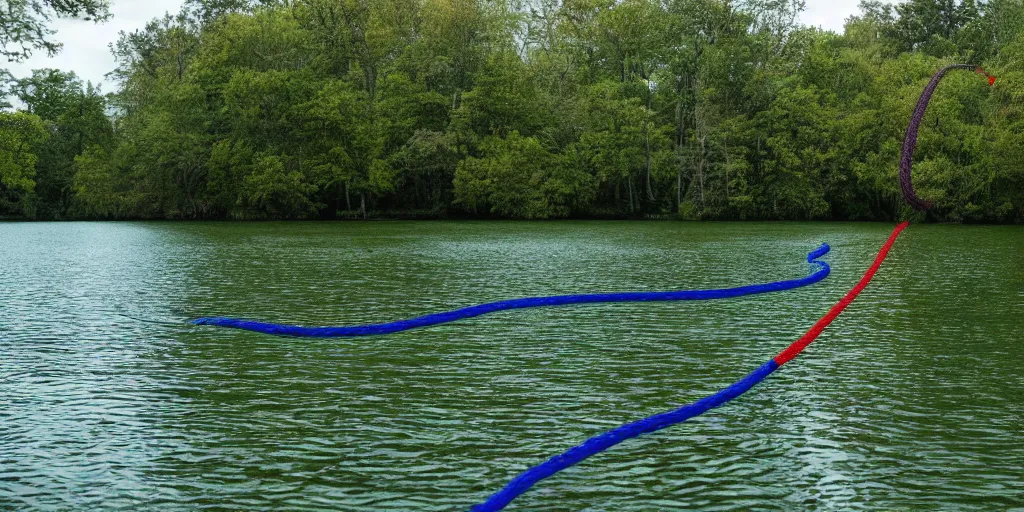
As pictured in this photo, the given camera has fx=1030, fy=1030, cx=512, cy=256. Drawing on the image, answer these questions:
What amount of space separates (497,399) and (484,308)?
213 inches

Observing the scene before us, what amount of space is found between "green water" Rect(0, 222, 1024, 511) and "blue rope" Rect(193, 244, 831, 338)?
281mm

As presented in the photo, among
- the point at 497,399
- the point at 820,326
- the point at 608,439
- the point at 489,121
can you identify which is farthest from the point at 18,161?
the point at 608,439

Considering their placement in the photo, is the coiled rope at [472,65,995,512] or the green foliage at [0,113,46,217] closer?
the coiled rope at [472,65,995,512]

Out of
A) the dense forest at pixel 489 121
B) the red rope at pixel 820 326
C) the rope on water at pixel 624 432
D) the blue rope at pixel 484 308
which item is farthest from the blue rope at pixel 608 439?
the dense forest at pixel 489 121

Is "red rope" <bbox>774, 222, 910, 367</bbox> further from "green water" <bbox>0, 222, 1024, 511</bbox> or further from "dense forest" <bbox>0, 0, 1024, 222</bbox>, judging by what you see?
"dense forest" <bbox>0, 0, 1024, 222</bbox>

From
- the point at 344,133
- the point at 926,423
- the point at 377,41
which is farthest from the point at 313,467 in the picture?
the point at 377,41

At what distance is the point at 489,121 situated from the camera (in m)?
60.7

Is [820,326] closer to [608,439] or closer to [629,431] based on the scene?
[629,431]

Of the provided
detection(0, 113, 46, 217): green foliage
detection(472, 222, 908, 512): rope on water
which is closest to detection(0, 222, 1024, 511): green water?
detection(472, 222, 908, 512): rope on water

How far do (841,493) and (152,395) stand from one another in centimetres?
537

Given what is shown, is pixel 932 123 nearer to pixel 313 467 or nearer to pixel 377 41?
pixel 377 41

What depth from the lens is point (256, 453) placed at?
6.40 meters

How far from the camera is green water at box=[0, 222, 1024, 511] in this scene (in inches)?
222

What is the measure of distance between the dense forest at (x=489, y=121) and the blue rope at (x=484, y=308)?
39562mm
